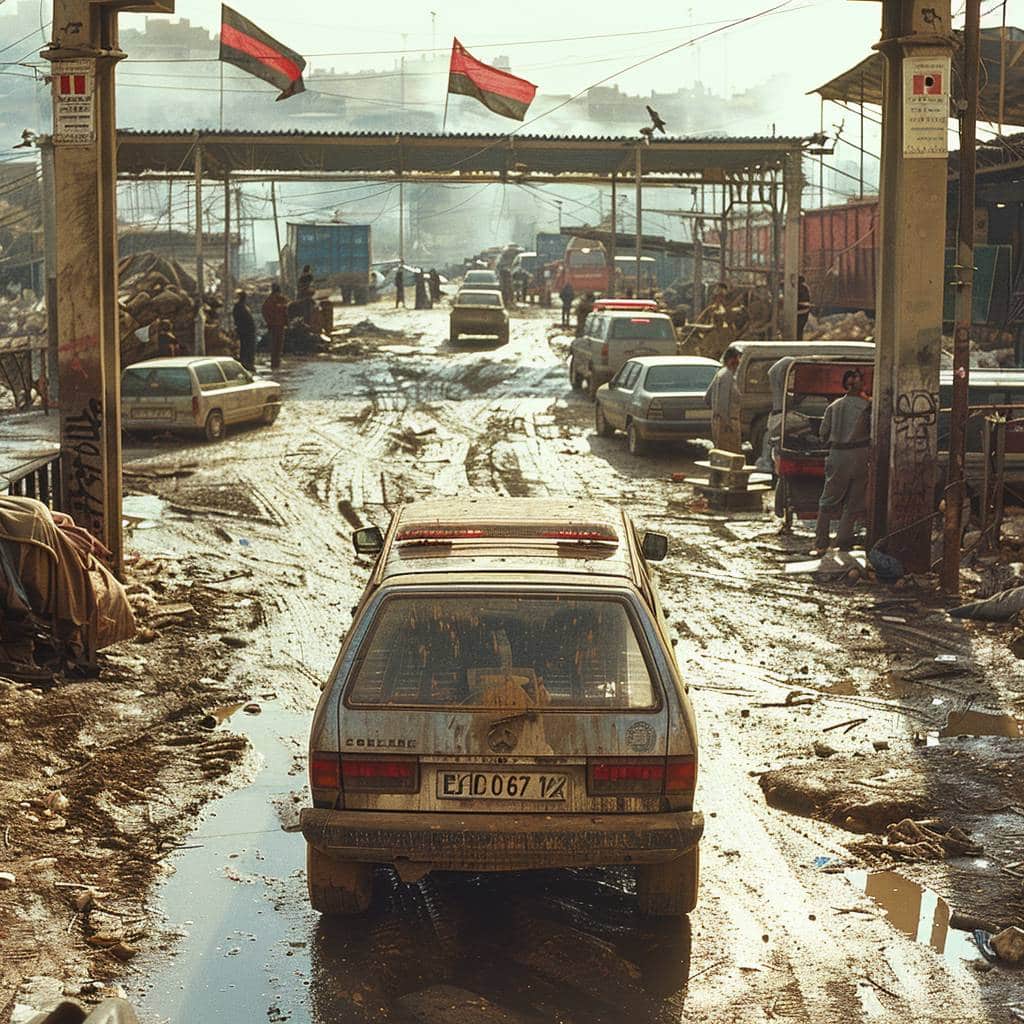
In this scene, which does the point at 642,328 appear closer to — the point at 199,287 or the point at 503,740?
the point at 199,287

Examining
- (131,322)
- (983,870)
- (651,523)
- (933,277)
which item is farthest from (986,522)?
(131,322)

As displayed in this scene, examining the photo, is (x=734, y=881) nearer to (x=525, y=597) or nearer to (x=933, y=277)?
(x=525, y=597)

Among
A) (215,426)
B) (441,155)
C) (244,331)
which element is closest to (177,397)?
(215,426)

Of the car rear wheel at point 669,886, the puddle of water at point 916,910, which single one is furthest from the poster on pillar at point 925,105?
the car rear wheel at point 669,886

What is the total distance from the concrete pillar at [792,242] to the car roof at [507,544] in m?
27.2

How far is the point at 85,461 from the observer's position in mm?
11859

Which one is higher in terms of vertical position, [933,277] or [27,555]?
[933,277]

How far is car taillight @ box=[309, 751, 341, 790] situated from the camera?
18.2 feet

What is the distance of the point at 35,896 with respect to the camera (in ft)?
20.4

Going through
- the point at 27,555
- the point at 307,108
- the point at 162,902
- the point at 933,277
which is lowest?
the point at 162,902

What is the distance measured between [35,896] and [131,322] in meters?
27.0

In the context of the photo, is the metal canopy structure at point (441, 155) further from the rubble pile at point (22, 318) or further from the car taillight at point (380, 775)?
the car taillight at point (380, 775)

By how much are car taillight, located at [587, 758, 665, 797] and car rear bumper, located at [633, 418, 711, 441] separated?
52.0ft

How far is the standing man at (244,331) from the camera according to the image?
34281mm
